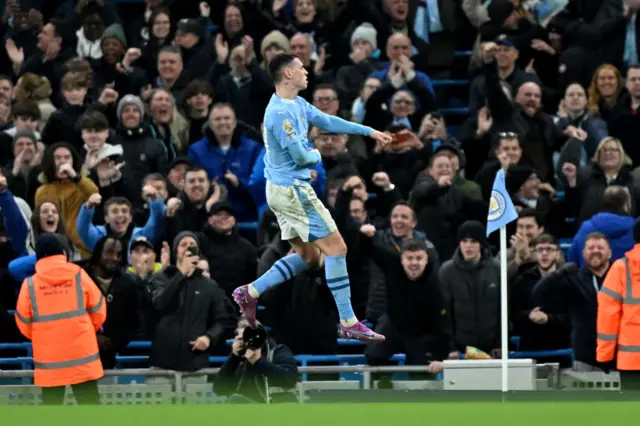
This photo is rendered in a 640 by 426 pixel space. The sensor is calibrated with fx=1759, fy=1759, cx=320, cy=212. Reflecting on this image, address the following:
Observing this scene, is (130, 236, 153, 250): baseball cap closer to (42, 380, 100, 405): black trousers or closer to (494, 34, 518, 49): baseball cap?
(42, 380, 100, 405): black trousers

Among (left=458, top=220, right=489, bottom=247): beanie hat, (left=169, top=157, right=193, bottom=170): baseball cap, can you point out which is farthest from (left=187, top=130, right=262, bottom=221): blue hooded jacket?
(left=458, top=220, right=489, bottom=247): beanie hat

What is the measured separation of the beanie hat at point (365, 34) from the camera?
20208 millimetres

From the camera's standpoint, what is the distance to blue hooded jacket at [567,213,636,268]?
53.8 ft

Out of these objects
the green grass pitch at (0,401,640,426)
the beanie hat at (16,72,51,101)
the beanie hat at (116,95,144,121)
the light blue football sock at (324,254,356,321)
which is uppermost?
the beanie hat at (16,72,51,101)

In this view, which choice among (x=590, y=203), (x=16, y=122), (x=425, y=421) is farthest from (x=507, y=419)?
(x=16, y=122)

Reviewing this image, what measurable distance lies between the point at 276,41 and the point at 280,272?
7043mm

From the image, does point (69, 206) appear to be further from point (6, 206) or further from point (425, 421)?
point (425, 421)

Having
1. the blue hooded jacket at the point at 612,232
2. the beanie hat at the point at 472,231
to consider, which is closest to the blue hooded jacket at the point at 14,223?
the beanie hat at the point at 472,231

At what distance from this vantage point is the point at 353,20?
20922 millimetres

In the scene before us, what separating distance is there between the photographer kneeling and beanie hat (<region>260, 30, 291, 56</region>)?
19.8 ft

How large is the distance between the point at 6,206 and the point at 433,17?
618 cm

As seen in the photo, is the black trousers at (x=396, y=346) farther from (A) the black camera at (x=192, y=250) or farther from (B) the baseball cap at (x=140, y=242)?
(B) the baseball cap at (x=140, y=242)

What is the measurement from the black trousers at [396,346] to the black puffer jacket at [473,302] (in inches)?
12.0

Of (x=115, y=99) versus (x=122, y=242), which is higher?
(x=115, y=99)
